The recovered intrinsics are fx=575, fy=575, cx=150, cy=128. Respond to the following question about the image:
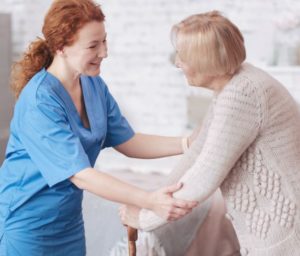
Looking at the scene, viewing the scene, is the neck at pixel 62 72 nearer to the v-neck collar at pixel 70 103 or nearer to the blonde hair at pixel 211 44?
the v-neck collar at pixel 70 103

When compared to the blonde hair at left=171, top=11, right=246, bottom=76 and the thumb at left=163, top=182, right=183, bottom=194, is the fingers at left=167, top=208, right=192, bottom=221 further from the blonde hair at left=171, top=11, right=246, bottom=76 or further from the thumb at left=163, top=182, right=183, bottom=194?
the blonde hair at left=171, top=11, right=246, bottom=76

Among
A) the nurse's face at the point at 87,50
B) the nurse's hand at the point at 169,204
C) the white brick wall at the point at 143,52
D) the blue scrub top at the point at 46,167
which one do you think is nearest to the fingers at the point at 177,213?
the nurse's hand at the point at 169,204

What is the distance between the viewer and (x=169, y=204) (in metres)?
1.48

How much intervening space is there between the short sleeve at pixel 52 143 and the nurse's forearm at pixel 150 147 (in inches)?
17.9

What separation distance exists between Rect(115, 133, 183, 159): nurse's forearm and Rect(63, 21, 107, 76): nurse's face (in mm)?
405

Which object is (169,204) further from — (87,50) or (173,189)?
(87,50)

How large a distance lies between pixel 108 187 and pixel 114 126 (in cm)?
43

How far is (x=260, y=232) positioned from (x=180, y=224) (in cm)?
52

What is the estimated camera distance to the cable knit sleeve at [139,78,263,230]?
1371 millimetres

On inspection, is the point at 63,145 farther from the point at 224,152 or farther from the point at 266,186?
the point at 266,186

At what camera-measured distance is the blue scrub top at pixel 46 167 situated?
1491 millimetres

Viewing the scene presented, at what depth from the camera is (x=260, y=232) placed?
1461mm

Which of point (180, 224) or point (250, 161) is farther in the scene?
point (180, 224)

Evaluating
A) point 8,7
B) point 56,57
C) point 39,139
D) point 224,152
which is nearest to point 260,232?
point 224,152
